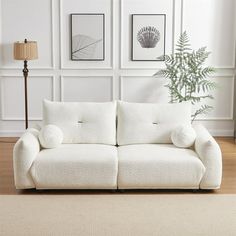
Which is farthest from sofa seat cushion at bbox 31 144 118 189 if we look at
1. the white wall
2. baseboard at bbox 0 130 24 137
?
baseboard at bbox 0 130 24 137

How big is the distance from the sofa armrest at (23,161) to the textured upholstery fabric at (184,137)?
1320 millimetres

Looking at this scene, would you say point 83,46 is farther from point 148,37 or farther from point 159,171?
point 159,171

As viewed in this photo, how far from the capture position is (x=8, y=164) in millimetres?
5863

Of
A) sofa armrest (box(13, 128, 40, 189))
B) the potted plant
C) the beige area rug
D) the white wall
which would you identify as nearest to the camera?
Answer: the beige area rug

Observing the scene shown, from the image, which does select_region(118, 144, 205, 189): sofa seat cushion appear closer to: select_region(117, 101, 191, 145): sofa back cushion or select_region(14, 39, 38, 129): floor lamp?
select_region(117, 101, 191, 145): sofa back cushion

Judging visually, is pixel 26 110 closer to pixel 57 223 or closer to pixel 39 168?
pixel 39 168

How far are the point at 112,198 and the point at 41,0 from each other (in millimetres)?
3316

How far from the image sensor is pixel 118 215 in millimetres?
4301

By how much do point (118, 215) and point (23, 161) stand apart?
3.28 feet

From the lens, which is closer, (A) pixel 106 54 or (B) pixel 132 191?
(B) pixel 132 191

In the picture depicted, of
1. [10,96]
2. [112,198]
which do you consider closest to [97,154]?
[112,198]

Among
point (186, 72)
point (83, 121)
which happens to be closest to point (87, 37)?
point (186, 72)

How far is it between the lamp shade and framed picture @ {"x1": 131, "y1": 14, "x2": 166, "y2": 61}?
1.32m

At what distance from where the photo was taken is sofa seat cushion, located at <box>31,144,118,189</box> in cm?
471
